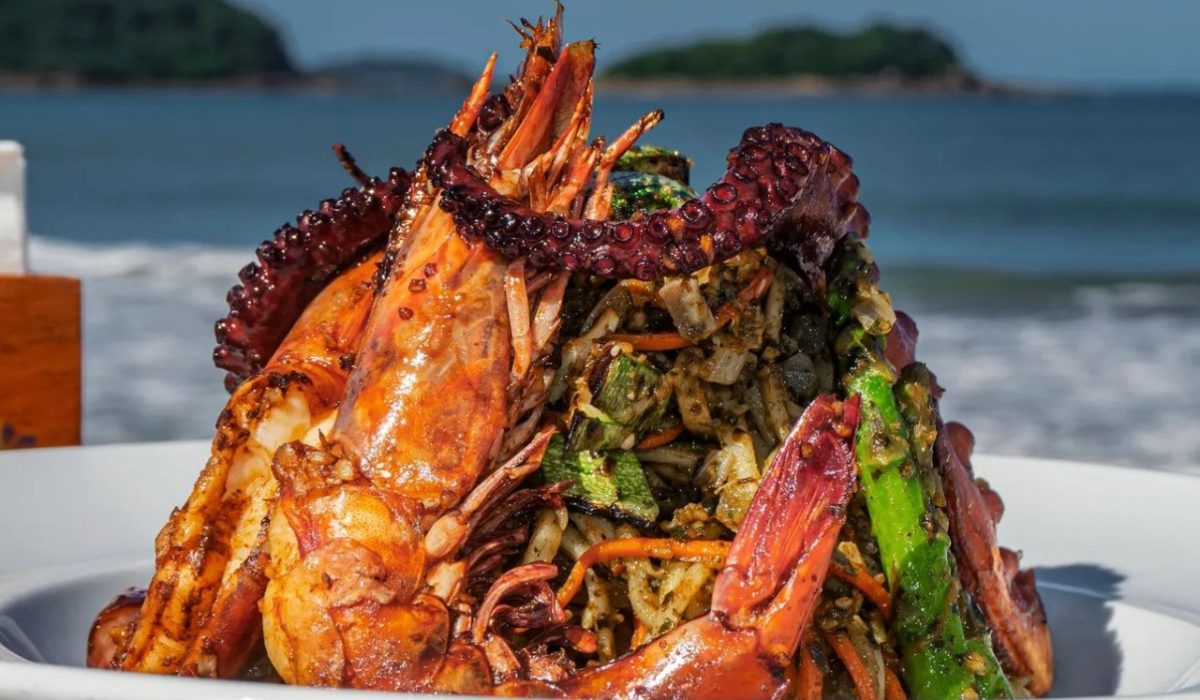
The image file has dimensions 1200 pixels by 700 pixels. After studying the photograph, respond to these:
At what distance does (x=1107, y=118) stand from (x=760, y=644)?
4190cm

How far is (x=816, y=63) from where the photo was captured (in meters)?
50.8

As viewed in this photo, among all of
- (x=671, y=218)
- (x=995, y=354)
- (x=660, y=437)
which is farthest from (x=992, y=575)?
(x=995, y=354)

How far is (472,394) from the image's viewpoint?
8.84 feet

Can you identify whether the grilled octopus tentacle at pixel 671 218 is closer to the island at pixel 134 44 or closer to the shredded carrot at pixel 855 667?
the shredded carrot at pixel 855 667

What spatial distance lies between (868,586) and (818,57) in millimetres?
49393

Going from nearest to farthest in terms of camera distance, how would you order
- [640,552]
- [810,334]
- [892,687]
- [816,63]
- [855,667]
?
[640,552]
[855,667]
[892,687]
[810,334]
[816,63]

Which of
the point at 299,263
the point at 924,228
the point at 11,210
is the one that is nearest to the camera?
the point at 299,263

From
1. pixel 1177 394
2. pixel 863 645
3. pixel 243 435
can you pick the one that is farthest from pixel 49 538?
pixel 1177 394

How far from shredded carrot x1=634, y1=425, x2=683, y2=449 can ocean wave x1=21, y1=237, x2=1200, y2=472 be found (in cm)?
1037

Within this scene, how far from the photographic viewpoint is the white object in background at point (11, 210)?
549 cm

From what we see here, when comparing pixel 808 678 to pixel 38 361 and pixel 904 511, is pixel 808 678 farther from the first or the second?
pixel 38 361

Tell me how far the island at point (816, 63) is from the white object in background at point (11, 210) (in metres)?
45.4

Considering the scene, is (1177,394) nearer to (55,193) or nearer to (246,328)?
(246,328)

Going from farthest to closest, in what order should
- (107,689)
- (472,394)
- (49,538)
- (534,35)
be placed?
(49,538) → (534,35) → (472,394) → (107,689)
